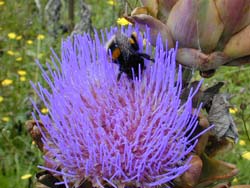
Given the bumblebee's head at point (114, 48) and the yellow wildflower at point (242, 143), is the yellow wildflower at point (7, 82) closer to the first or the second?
the yellow wildflower at point (242, 143)

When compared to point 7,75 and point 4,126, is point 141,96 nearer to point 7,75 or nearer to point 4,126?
point 4,126

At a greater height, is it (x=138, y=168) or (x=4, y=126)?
(x=138, y=168)

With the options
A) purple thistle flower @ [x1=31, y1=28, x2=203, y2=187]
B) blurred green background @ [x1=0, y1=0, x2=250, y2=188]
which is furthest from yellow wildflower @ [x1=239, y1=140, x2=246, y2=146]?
purple thistle flower @ [x1=31, y1=28, x2=203, y2=187]

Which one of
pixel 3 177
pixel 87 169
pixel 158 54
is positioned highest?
pixel 158 54

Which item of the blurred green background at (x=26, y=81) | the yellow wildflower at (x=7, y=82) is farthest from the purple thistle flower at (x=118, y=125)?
the yellow wildflower at (x=7, y=82)

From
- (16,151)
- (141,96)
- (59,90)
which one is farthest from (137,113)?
(16,151)

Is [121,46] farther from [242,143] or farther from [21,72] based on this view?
[21,72]
